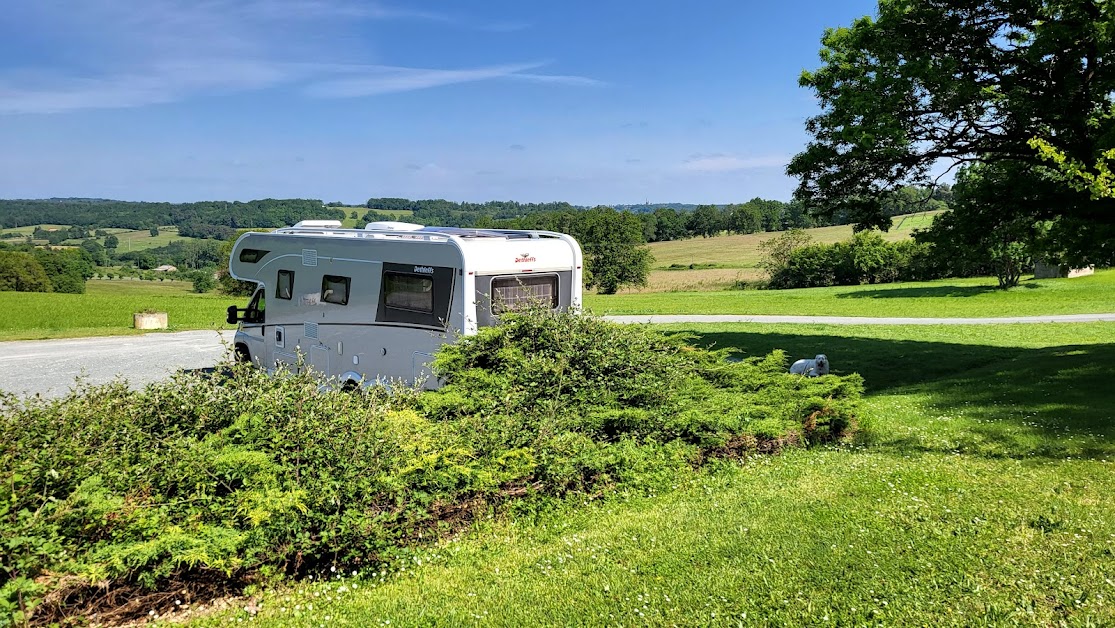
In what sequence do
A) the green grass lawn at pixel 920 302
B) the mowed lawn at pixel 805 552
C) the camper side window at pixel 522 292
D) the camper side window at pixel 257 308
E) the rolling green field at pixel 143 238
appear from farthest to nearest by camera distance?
the rolling green field at pixel 143 238
the green grass lawn at pixel 920 302
the camper side window at pixel 257 308
the camper side window at pixel 522 292
the mowed lawn at pixel 805 552

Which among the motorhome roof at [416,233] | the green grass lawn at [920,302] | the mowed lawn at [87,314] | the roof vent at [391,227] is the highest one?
the roof vent at [391,227]

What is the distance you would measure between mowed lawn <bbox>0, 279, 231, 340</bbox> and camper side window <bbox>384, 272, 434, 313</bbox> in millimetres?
16357

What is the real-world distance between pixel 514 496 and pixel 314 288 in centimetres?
709

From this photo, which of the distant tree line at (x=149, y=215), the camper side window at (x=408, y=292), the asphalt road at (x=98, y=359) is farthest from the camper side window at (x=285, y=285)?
the distant tree line at (x=149, y=215)

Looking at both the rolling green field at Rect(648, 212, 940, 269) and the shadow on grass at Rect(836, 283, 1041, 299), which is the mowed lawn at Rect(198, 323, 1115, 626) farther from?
the rolling green field at Rect(648, 212, 940, 269)

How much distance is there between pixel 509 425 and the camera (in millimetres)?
7168

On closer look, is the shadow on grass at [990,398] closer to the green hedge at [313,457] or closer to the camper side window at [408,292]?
the green hedge at [313,457]

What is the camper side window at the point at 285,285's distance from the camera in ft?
42.7

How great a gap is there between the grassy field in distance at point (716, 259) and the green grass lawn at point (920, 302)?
29.0 feet

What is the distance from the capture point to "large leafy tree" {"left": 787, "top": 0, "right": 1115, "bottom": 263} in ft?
40.7

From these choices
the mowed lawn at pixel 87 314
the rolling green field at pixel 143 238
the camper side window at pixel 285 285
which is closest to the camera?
the camper side window at pixel 285 285

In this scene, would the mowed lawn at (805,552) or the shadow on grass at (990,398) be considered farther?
the shadow on grass at (990,398)

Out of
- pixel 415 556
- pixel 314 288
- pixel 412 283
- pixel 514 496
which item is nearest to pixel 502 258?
pixel 412 283

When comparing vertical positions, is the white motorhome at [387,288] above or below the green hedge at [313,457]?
above
